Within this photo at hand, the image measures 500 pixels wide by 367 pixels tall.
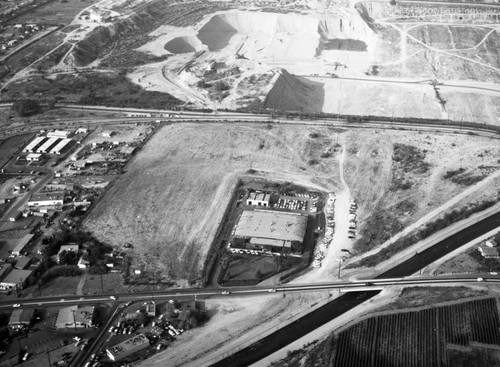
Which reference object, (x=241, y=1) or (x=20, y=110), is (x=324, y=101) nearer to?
(x=20, y=110)

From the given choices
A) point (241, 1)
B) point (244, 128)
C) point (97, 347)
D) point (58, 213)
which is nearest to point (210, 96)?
point (244, 128)

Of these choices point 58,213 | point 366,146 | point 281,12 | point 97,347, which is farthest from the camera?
point 281,12

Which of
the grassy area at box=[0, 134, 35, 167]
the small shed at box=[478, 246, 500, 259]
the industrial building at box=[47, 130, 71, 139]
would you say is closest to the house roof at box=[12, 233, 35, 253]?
the grassy area at box=[0, 134, 35, 167]

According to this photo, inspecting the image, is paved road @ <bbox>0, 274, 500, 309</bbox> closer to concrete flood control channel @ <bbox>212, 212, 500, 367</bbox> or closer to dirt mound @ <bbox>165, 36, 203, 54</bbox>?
concrete flood control channel @ <bbox>212, 212, 500, 367</bbox>

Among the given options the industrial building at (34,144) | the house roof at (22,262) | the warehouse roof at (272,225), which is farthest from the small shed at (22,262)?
the industrial building at (34,144)

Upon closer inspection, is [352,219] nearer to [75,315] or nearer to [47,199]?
[75,315]
